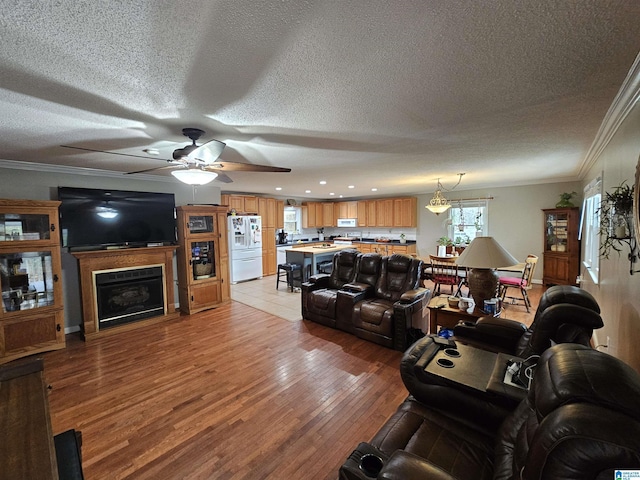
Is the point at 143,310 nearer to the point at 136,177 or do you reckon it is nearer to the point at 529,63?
the point at 136,177

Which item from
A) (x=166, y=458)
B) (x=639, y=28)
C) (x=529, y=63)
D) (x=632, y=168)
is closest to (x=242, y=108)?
(x=529, y=63)

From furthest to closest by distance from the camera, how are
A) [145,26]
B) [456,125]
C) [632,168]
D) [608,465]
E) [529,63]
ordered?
[456,125], [632,168], [529,63], [145,26], [608,465]

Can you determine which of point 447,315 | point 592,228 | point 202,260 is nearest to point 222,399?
point 447,315

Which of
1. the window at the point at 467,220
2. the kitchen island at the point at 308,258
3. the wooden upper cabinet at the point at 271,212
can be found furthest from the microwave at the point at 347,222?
the window at the point at 467,220

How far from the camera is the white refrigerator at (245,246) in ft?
22.6

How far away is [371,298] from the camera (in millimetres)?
4129

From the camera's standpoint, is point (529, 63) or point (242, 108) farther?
point (242, 108)

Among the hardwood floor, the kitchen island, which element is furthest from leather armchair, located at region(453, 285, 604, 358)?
the kitchen island

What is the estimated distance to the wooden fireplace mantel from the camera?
3834 millimetres

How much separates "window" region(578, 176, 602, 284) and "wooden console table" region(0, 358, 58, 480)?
14.1ft

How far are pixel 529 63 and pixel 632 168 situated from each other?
45.5 inches

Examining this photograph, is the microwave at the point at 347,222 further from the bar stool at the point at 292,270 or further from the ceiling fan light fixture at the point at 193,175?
the ceiling fan light fixture at the point at 193,175

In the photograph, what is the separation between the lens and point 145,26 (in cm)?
112

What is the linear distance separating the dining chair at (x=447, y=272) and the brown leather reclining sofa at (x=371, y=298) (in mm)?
1433
